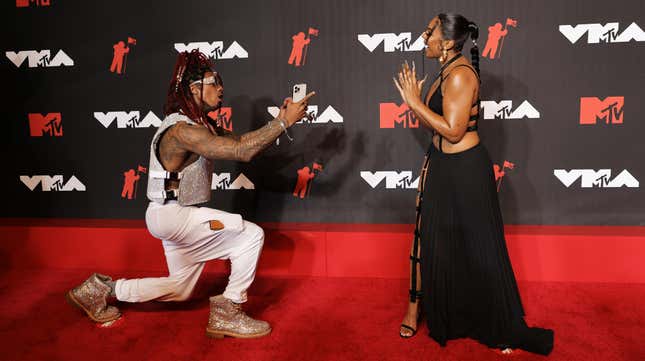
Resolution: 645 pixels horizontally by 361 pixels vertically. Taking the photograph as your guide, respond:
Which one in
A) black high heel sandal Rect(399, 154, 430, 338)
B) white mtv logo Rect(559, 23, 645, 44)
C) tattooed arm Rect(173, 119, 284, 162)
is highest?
white mtv logo Rect(559, 23, 645, 44)

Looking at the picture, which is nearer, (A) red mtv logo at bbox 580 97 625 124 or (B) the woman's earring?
(B) the woman's earring

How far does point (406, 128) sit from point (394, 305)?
130 centimetres

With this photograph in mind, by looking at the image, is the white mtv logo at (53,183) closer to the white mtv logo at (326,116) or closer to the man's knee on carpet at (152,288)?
the man's knee on carpet at (152,288)

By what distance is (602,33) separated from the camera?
3.32 metres

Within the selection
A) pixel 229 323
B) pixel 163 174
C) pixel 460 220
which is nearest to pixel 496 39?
pixel 460 220

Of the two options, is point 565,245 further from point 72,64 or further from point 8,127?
point 8,127

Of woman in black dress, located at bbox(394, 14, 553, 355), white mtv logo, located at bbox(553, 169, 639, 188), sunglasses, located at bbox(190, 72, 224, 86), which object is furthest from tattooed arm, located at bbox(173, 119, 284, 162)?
white mtv logo, located at bbox(553, 169, 639, 188)

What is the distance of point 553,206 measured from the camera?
3.52m

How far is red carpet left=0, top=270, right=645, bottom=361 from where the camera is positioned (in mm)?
2373

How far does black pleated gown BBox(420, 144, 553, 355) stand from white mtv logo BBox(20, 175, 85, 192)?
114 inches

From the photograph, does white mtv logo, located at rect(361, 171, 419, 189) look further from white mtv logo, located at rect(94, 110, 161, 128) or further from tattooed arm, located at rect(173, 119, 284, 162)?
white mtv logo, located at rect(94, 110, 161, 128)

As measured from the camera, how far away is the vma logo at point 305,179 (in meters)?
3.69

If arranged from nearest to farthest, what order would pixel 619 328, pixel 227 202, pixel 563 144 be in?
1. pixel 619 328
2. pixel 563 144
3. pixel 227 202

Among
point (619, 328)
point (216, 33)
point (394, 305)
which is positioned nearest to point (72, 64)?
point (216, 33)
